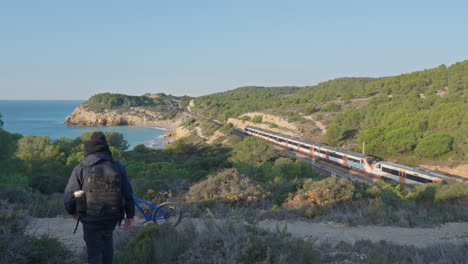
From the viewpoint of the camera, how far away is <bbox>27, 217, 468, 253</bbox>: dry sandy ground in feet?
20.7

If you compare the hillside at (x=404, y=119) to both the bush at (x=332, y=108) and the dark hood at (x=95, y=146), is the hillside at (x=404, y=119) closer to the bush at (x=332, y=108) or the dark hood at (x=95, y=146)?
the bush at (x=332, y=108)

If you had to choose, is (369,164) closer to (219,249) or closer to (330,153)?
(330,153)

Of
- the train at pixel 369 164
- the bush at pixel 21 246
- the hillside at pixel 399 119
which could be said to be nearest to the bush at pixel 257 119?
the hillside at pixel 399 119

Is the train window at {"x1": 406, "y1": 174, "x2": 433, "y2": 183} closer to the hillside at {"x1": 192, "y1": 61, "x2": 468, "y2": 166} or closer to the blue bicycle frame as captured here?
the hillside at {"x1": 192, "y1": 61, "x2": 468, "y2": 166}

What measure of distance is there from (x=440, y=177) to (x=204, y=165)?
17.5m

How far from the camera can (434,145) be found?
90.1 ft

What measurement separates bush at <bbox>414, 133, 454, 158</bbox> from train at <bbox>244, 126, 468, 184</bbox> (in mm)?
6418

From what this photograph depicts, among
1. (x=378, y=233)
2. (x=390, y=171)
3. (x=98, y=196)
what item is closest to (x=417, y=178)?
(x=390, y=171)

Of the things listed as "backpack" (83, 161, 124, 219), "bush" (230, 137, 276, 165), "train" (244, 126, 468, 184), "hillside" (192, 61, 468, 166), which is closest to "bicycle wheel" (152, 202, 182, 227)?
"backpack" (83, 161, 124, 219)

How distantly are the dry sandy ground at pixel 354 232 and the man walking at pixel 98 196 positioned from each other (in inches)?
122

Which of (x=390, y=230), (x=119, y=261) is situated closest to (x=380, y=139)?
(x=390, y=230)

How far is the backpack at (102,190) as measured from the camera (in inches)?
124

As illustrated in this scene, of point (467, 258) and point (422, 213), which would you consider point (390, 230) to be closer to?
point (422, 213)

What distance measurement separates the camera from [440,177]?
17.9 m
